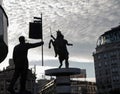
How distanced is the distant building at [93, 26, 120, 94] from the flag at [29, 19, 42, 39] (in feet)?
314

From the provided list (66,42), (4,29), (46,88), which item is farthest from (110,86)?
(66,42)

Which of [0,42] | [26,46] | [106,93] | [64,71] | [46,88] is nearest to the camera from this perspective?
[26,46]

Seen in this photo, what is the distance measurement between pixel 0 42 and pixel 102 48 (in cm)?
8035

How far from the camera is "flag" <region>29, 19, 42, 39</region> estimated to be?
1280 cm

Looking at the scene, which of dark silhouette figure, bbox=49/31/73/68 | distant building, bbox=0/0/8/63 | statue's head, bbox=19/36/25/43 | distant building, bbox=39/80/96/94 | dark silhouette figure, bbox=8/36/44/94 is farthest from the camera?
distant building, bbox=39/80/96/94

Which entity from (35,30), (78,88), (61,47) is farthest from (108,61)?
(35,30)

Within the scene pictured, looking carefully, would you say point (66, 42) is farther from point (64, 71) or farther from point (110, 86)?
point (110, 86)

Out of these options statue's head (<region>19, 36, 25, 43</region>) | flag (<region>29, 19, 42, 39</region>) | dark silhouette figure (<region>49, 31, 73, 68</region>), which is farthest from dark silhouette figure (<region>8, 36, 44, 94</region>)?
dark silhouette figure (<region>49, 31, 73, 68</region>)

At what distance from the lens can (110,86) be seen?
110 m

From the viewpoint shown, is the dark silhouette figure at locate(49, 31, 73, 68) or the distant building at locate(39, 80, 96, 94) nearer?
the dark silhouette figure at locate(49, 31, 73, 68)

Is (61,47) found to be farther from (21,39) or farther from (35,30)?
(21,39)

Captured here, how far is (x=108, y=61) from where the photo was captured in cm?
11150

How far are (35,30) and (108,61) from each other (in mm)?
100326

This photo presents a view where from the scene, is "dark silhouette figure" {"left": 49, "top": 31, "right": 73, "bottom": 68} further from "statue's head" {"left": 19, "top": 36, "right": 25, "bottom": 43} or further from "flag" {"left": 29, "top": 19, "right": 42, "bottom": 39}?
"statue's head" {"left": 19, "top": 36, "right": 25, "bottom": 43}
